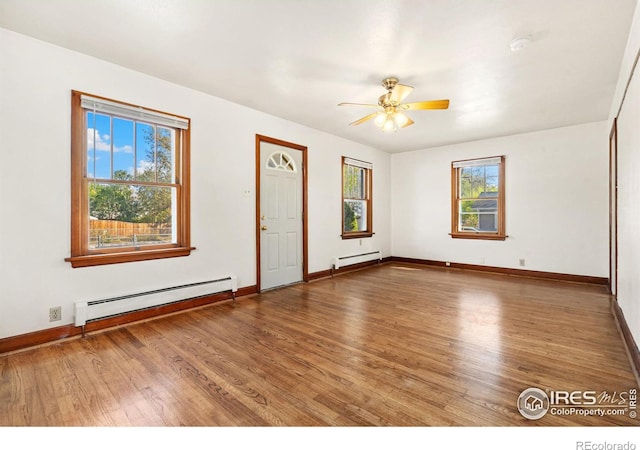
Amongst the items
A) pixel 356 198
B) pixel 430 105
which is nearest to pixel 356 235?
pixel 356 198

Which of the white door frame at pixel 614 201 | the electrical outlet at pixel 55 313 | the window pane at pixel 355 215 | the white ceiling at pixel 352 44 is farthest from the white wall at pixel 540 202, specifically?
the electrical outlet at pixel 55 313

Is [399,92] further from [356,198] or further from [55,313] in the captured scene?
[55,313]

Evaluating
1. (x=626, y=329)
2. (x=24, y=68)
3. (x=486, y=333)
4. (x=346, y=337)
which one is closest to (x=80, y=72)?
(x=24, y=68)

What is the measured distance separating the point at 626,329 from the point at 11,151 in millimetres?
5441

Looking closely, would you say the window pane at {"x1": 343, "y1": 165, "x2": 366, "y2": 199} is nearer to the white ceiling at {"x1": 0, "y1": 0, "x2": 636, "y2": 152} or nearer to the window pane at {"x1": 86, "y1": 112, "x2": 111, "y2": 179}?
the white ceiling at {"x1": 0, "y1": 0, "x2": 636, "y2": 152}

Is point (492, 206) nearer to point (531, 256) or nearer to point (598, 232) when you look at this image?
point (531, 256)

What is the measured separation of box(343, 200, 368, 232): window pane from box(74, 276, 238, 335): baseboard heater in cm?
286

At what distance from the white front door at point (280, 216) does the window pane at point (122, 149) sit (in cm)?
167

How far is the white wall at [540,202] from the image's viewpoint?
491 centimetres

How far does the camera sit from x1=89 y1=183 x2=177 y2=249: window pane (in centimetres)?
305

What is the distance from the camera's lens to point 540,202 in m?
5.36

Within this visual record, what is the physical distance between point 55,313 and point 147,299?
74cm

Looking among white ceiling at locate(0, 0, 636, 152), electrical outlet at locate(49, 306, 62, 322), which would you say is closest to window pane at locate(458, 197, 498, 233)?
white ceiling at locate(0, 0, 636, 152)

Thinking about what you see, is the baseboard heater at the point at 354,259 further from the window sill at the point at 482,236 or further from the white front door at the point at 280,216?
the window sill at the point at 482,236
